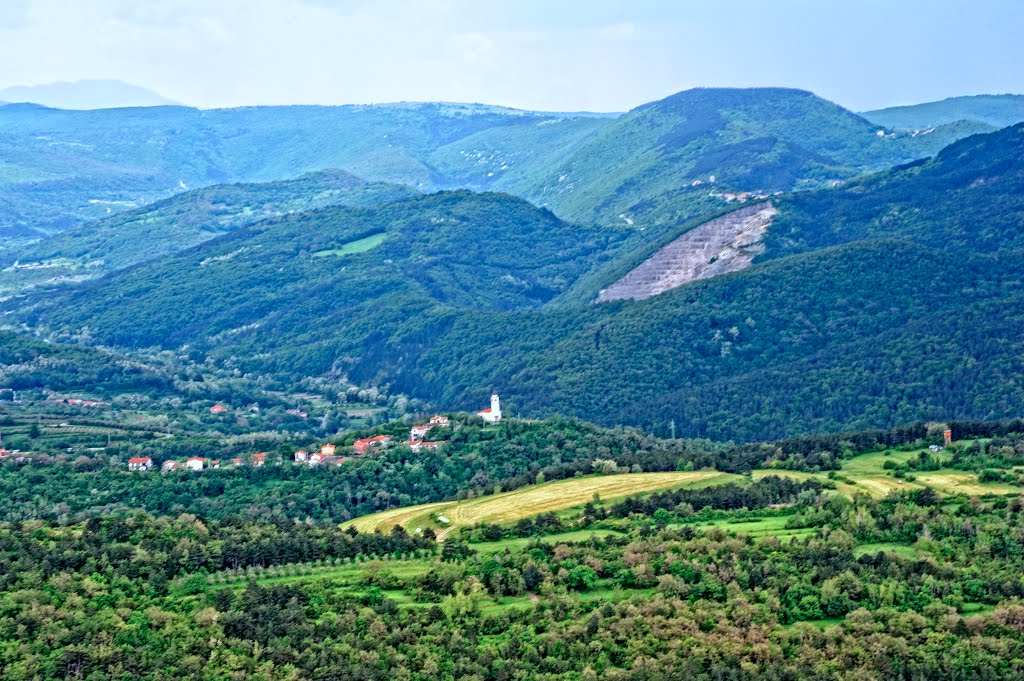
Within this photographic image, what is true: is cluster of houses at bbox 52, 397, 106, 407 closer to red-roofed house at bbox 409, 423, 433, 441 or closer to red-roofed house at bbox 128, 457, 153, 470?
red-roofed house at bbox 128, 457, 153, 470

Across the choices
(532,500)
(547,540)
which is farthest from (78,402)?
(547,540)

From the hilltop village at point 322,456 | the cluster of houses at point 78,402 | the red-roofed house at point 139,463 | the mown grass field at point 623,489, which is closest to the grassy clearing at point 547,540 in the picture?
the mown grass field at point 623,489

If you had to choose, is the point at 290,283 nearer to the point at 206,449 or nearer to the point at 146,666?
the point at 206,449

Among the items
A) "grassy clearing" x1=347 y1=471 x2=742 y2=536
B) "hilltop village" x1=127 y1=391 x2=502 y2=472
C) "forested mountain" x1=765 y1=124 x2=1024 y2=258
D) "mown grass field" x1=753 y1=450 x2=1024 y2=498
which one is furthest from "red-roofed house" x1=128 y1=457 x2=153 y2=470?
"forested mountain" x1=765 y1=124 x2=1024 y2=258

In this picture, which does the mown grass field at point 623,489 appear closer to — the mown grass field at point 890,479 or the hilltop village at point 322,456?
the mown grass field at point 890,479

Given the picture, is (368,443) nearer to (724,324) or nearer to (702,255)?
(724,324)
